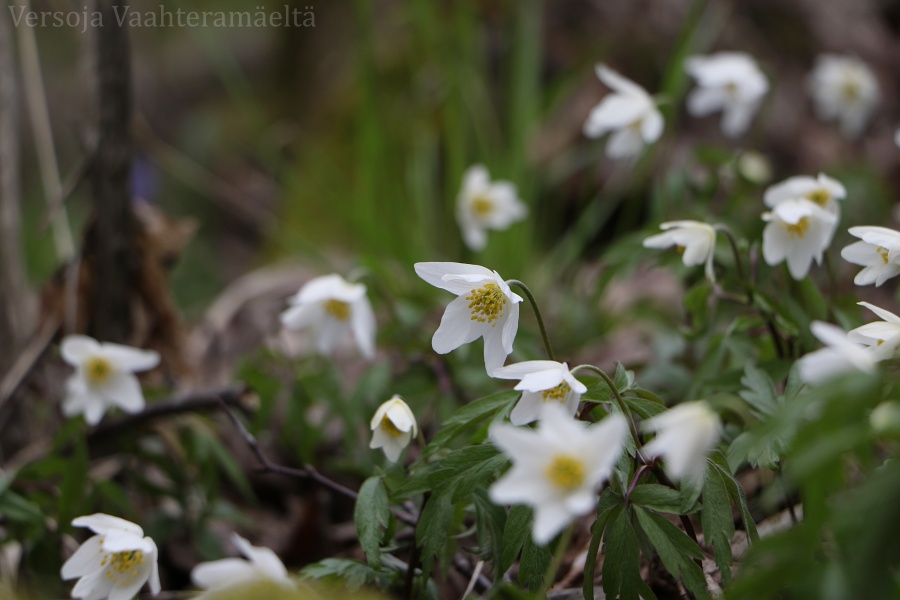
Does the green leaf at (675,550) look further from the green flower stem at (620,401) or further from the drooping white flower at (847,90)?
the drooping white flower at (847,90)

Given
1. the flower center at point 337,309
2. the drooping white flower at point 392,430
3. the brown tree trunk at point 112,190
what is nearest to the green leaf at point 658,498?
the drooping white flower at point 392,430

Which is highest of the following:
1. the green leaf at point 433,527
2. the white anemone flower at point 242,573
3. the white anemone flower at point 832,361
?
the white anemone flower at point 832,361

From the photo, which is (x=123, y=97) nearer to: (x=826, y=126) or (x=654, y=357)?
(x=654, y=357)

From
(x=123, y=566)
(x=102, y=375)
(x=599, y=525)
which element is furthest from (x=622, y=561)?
(x=102, y=375)

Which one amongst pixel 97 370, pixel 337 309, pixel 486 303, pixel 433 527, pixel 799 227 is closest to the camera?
pixel 433 527

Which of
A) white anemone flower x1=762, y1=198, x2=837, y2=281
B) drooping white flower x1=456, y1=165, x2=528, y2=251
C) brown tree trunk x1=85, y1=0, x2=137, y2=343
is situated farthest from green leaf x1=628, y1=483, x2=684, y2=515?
brown tree trunk x1=85, y1=0, x2=137, y2=343

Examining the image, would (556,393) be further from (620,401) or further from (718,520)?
(718,520)
